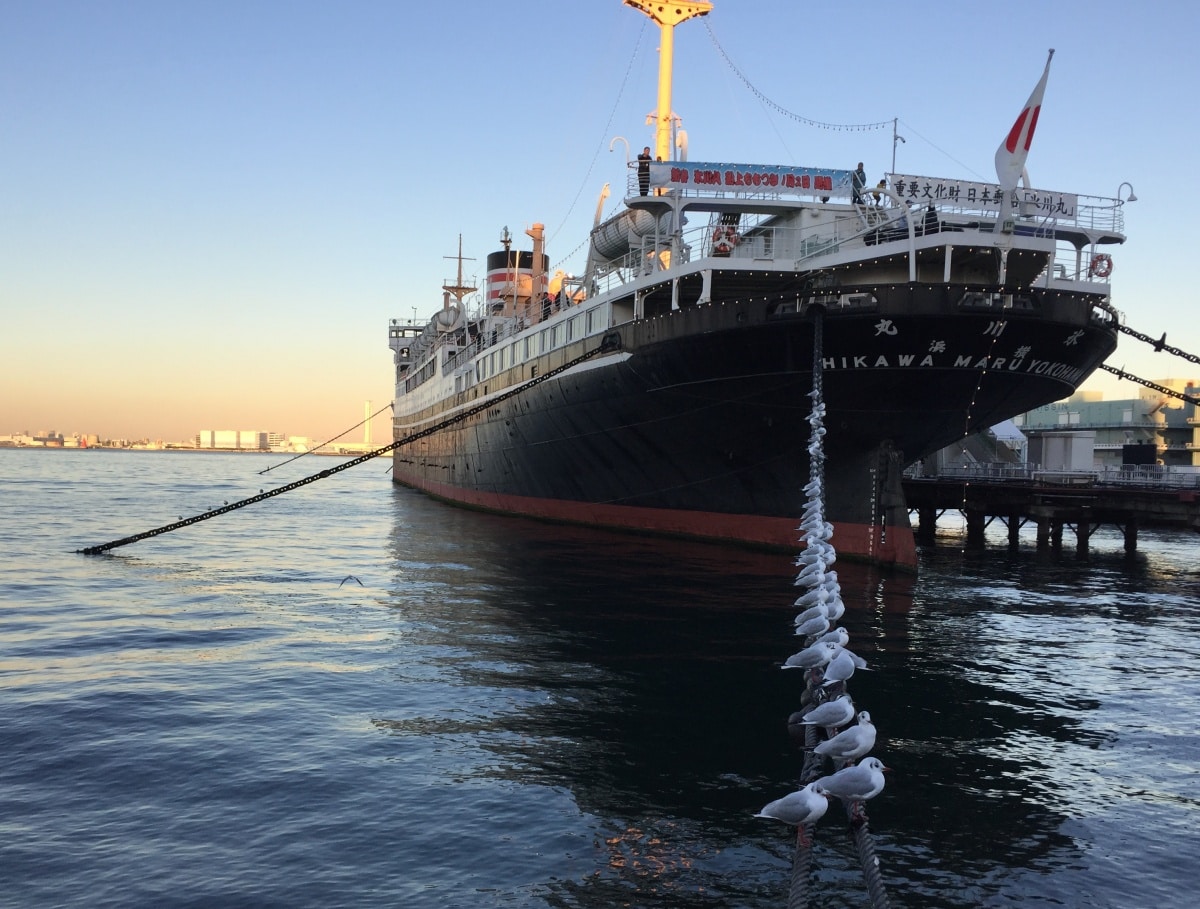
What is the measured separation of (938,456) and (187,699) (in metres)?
51.5

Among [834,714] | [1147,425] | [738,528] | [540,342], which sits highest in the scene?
[540,342]

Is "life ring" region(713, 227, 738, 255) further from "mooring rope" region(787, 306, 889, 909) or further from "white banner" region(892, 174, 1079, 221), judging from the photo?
"mooring rope" region(787, 306, 889, 909)

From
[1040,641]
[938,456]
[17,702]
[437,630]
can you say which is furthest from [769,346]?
[938,456]

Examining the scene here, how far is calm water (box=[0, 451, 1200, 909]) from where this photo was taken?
894 cm

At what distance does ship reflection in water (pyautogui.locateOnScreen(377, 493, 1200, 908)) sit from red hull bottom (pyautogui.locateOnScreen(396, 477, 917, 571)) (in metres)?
1.93

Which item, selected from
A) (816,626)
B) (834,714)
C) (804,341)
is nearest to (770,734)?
(816,626)

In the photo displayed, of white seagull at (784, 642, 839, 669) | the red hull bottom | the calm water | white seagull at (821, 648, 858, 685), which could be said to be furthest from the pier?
white seagull at (821, 648, 858, 685)

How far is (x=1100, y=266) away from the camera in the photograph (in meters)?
29.7

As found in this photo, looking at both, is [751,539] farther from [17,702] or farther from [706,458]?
[17,702]

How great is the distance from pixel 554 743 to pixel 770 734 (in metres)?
3.17

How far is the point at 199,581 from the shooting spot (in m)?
27.5

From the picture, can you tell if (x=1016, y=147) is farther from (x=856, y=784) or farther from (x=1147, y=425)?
(x=1147, y=425)

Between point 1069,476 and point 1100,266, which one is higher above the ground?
point 1100,266

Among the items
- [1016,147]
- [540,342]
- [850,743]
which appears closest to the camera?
[850,743]
